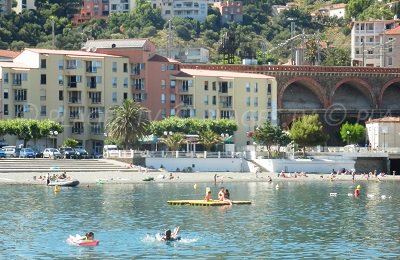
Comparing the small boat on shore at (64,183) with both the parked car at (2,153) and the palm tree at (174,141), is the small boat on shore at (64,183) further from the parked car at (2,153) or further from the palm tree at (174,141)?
the palm tree at (174,141)

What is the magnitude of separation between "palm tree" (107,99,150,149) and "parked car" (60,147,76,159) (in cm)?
403

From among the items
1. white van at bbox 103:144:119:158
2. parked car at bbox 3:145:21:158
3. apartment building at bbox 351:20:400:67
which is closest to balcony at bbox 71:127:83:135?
white van at bbox 103:144:119:158

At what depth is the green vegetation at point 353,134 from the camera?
136m

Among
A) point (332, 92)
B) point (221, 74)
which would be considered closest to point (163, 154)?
point (221, 74)


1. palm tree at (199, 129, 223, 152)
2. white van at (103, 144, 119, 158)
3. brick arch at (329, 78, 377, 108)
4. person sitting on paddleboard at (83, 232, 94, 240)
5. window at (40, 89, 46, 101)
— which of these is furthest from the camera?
brick arch at (329, 78, 377, 108)

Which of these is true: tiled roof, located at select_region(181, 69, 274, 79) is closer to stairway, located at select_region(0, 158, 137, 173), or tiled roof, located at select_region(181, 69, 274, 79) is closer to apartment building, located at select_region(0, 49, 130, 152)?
apartment building, located at select_region(0, 49, 130, 152)

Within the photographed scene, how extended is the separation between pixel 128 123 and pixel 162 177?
8.73 metres

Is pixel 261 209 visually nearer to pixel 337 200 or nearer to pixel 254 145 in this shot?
pixel 337 200

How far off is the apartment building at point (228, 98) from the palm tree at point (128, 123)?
16318 millimetres

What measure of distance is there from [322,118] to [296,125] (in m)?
19.8

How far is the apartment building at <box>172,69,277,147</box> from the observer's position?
131500mm

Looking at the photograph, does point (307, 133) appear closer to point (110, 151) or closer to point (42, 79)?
point (110, 151)

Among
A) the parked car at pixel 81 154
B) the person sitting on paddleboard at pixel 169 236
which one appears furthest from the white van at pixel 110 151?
the person sitting on paddleboard at pixel 169 236

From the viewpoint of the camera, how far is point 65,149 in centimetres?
11650
